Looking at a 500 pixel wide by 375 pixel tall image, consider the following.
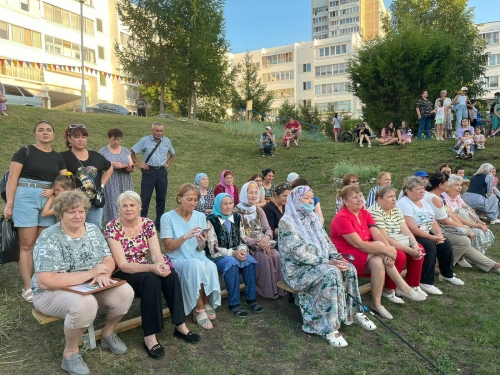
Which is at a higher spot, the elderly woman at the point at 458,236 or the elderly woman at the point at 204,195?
the elderly woman at the point at 204,195

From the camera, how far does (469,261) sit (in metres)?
5.95

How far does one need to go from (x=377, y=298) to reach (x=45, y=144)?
3.87 m

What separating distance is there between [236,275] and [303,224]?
34.6 inches

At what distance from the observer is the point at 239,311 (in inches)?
162

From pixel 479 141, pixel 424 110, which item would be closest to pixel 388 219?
pixel 479 141

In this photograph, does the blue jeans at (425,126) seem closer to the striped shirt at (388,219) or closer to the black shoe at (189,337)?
the striped shirt at (388,219)

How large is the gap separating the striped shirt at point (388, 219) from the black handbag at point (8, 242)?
3.94m

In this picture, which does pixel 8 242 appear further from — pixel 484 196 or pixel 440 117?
pixel 440 117

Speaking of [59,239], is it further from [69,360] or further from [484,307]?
[484,307]

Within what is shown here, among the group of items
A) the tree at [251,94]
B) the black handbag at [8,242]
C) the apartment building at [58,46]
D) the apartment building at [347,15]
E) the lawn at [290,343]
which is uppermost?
the apartment building at [347,15]

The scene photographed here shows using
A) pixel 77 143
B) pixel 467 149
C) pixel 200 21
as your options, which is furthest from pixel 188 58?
pixel 77 143

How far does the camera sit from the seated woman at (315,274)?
3709 millimetres

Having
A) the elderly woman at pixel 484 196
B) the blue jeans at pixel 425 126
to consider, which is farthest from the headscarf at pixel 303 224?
the blue jeans at pixel 425 126

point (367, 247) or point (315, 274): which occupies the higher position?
point (367, 247)
